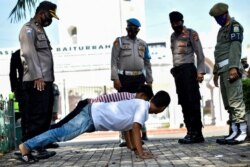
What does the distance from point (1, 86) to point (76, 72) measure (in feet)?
12.2

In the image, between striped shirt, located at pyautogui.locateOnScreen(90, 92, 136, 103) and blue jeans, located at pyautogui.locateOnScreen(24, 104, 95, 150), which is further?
striped shirt, located at pyautogui.locateOnScreen(90, 92, 136, 103)

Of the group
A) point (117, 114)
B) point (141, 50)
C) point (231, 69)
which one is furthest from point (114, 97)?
point (141, 50)

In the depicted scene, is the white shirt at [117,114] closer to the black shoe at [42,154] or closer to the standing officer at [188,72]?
the black shoe at [42,154]

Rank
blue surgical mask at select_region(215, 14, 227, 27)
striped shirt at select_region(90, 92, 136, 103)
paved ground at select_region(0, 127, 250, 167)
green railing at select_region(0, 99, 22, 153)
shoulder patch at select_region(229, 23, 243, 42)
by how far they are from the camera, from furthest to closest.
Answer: green railing at select_region(0, 99, 22, 153) < blue surgical mask at select_region(215, 14, 227, 27) < shoulder patch at select_region(229, 23, 243, 42) < striped shirt at select_region(90, 92, 136, 103) < paved ground at select_region(0, 127, 250, 167)

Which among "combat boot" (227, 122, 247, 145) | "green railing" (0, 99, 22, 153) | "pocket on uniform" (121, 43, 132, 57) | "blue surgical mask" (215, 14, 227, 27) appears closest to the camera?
"combat boot" (227, 122, 247, 145)

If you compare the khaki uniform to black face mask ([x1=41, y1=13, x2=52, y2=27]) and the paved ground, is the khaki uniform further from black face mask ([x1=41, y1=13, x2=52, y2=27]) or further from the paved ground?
black face mask ([x1=41, y1=13, x2=52, y2=27])

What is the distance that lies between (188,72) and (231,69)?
77cm

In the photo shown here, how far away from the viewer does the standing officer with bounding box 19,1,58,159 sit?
5.13 m

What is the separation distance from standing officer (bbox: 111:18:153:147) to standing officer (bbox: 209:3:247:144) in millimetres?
1082

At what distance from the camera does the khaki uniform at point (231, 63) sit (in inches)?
230

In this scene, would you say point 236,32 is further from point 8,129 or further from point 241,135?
point 8,129

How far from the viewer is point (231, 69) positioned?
5805 millimetres

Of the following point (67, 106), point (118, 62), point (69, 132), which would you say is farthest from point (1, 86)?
point (69, 132)

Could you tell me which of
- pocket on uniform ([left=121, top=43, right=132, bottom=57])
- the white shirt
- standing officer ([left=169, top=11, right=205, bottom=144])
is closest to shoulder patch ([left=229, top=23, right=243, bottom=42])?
standing officer ([left=169, top=11, right=205, bottom=144])
